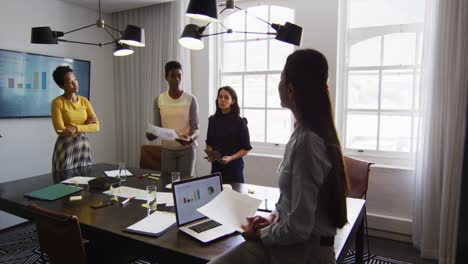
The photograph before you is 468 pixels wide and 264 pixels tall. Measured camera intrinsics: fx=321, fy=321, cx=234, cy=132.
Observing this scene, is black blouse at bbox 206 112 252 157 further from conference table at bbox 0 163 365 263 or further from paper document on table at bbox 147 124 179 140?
conference table at bbox 0 163 365 263

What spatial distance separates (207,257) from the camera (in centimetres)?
130

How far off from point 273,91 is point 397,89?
1337mm

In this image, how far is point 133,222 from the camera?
1.67 m

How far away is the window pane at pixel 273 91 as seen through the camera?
3.86 metres

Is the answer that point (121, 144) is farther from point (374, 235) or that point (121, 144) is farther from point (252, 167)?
point (374, 235)

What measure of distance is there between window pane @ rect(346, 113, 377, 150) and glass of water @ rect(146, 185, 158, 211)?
2359mm

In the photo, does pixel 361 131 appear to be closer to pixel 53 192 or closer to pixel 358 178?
pixel 358 178

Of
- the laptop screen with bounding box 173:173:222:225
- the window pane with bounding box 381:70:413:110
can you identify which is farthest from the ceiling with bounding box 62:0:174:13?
the laptop screen with bounding box 173:173:222:225

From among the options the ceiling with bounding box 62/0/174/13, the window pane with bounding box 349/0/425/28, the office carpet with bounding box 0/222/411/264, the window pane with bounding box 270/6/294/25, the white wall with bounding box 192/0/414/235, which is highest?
the ceiling with bounding box 62/0/174/13

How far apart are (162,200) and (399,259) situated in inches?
86.7

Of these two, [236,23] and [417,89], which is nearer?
[417,89]

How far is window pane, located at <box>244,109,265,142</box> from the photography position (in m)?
3.97

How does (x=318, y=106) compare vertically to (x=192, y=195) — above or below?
above

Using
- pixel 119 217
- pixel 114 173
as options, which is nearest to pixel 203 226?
pixel 119 217
